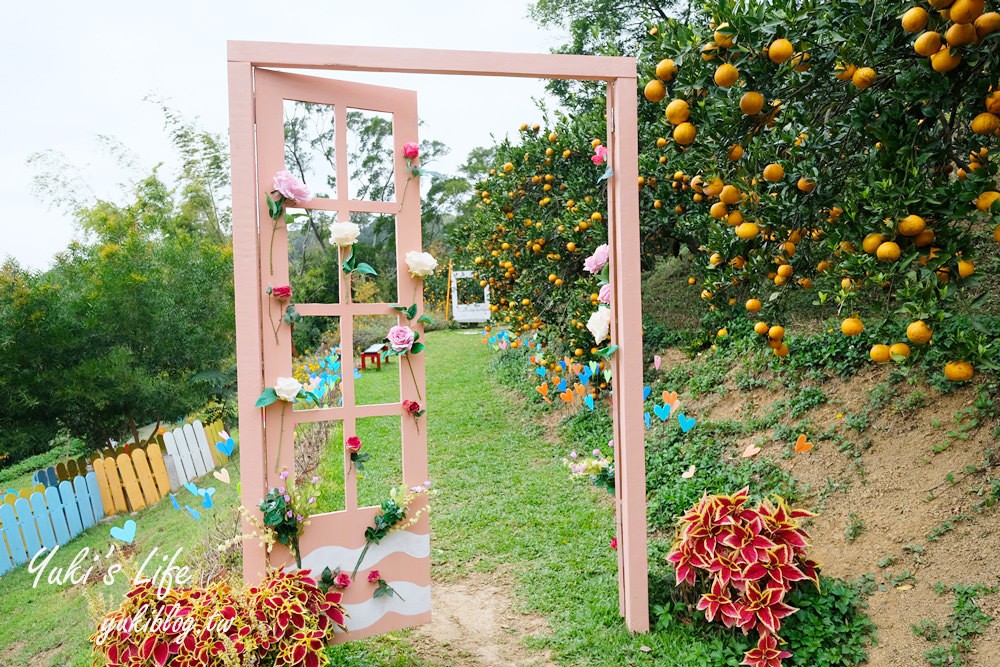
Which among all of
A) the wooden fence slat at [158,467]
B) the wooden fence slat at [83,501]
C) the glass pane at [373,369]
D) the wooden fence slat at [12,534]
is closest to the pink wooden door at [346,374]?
the glass pane at [373,369]

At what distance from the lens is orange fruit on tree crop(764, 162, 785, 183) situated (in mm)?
1836

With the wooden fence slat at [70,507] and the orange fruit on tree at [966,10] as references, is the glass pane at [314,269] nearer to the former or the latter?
the wooden fence slat at [70,507]

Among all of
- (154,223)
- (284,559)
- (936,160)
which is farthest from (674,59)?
(154,223)

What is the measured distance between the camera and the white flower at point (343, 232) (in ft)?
6.88

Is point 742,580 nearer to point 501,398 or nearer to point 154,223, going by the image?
point 501,398

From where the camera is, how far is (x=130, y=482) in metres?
4.82

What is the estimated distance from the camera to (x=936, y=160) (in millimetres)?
1595

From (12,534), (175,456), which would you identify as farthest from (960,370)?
(175,456)

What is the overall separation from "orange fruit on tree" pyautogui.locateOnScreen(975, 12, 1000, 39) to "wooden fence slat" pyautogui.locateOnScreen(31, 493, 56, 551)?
4.96m

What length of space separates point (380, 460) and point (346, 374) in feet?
9.91

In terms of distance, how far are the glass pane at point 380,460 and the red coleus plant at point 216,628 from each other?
167 cm

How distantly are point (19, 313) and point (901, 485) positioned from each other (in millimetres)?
5724

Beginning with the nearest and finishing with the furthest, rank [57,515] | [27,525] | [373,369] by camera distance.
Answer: [27,525] → [57,515] → [373,369]

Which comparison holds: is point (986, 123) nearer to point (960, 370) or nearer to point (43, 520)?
point (960, 370)
